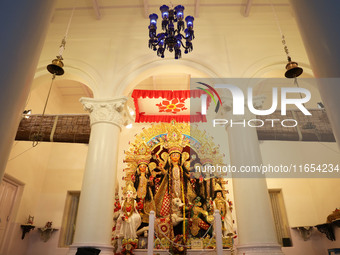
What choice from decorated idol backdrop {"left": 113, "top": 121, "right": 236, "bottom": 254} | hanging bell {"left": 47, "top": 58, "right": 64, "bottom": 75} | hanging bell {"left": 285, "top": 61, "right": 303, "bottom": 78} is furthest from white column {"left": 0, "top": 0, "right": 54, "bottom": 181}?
decorated idol backdrop {"left": 113, "top": 121, "right": 236, "bottom": 254}

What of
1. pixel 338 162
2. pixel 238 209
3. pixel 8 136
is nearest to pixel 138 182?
pixel 238 209

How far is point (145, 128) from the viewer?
31.8ft

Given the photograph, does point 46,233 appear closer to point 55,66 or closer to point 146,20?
point 55,66

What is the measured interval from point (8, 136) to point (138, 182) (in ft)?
23.1

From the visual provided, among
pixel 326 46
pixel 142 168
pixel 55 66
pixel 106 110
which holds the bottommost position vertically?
pixel 326 46

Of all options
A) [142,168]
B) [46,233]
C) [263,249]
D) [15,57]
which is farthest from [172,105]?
[15,57]

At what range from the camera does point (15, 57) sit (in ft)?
3.68

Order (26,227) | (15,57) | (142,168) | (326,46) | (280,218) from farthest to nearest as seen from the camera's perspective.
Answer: (280,218) → (142,168) → (26,227) → (326,46) → (15,57)

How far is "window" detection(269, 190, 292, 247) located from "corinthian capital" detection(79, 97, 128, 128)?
20.3ft

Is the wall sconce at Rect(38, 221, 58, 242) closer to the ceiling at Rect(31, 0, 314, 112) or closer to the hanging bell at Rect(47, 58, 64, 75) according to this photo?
the ceiling at Rect(31, 0, 314, 112)

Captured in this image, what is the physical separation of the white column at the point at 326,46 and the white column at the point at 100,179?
4.29 m

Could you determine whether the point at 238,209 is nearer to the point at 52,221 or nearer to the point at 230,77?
the point at 230,77

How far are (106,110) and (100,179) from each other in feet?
4.96

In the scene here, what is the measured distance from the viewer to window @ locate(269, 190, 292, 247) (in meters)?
8.10
